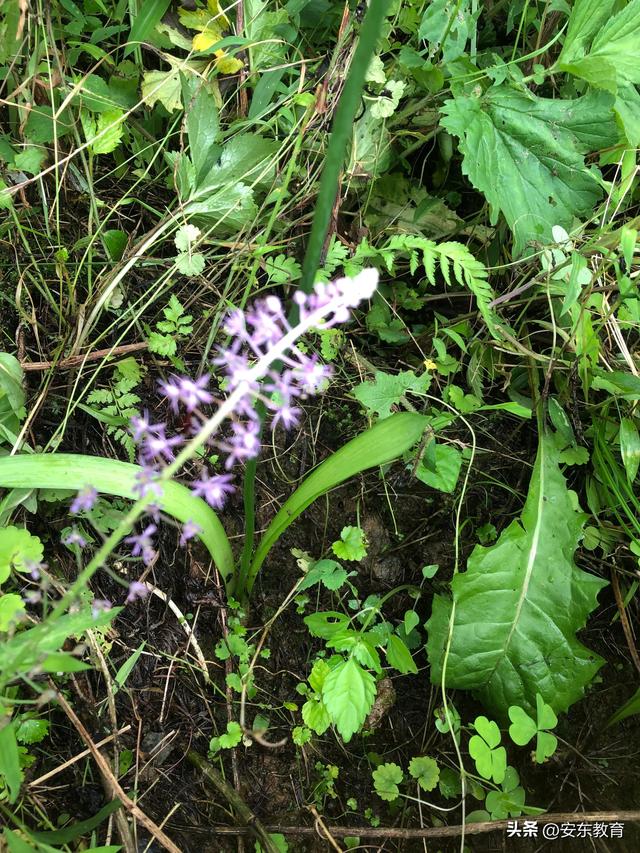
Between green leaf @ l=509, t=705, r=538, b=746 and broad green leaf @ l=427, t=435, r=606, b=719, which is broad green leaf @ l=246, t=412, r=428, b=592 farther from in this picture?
green leaf @ l=509, t=705, r=538, b=746

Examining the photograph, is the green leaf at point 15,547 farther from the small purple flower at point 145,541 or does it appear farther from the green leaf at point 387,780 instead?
the green leaf at point 387,780

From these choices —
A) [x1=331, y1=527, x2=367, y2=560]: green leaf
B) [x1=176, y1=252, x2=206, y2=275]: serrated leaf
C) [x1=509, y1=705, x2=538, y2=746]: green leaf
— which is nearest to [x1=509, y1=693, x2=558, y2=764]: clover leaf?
[x1=509, y1=705, x2=538, y2=746]: green leaf

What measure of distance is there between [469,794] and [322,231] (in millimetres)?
1277

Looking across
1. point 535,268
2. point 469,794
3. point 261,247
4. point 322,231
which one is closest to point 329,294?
point 322,231

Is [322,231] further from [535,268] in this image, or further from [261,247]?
[535,268]

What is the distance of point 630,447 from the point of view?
1492 mm

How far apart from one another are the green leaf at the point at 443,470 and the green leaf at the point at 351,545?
194 mm

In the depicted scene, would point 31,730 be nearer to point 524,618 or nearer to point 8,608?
point 8,608

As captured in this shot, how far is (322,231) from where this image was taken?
2.77ft

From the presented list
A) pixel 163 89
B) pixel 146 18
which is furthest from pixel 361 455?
pixel 146 18

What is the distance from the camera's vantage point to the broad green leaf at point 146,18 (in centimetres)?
140

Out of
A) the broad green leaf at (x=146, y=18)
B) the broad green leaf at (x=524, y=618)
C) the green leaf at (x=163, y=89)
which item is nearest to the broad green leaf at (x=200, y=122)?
the green leaf at (x=163, y=89)

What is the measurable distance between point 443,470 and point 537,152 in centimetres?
80

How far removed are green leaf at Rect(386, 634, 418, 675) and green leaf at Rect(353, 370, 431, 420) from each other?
1.61 ft
